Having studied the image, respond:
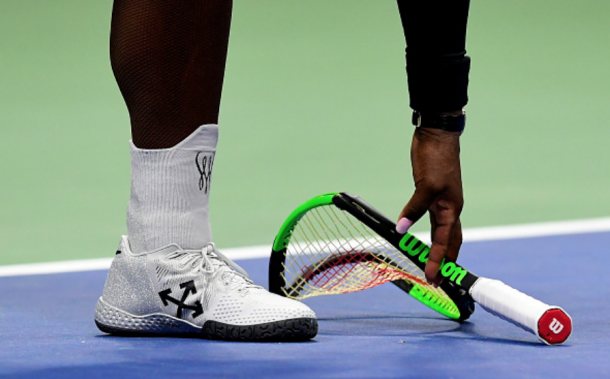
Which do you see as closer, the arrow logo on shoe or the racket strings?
the arrow logo on shoe

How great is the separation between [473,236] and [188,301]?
194 cm

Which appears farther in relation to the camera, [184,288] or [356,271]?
[356,271]

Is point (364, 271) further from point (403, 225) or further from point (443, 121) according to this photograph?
point (443, 121)

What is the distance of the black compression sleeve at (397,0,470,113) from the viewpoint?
53.4 inches

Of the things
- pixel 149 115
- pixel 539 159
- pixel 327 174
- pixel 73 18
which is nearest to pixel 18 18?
pixel 73 18

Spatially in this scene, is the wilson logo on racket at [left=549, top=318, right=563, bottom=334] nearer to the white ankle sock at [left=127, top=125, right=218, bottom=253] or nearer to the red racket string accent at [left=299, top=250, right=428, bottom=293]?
the red racket string accent at [left=299, top=250, right=428, bottom=293]

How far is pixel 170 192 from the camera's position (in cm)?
142

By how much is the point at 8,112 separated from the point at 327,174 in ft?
4.26

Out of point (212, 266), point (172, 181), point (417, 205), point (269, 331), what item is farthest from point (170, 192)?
point (417, 205)

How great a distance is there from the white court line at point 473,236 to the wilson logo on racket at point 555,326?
63.9 inches

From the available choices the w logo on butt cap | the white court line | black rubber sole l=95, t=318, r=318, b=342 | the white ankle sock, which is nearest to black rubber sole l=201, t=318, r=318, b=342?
black rubber sole l=95, t=318, r=318, b=342

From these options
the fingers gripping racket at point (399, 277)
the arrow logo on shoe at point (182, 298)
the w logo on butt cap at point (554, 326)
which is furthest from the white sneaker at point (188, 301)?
the w logo on butt cap at point (554, 326)

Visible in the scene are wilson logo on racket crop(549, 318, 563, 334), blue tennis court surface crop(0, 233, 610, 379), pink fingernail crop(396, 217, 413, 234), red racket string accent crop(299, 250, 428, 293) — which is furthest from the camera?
red racket string accent crop(299, 250, 428, 293)

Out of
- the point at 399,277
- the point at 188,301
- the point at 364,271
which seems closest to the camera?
the point at 188,301
